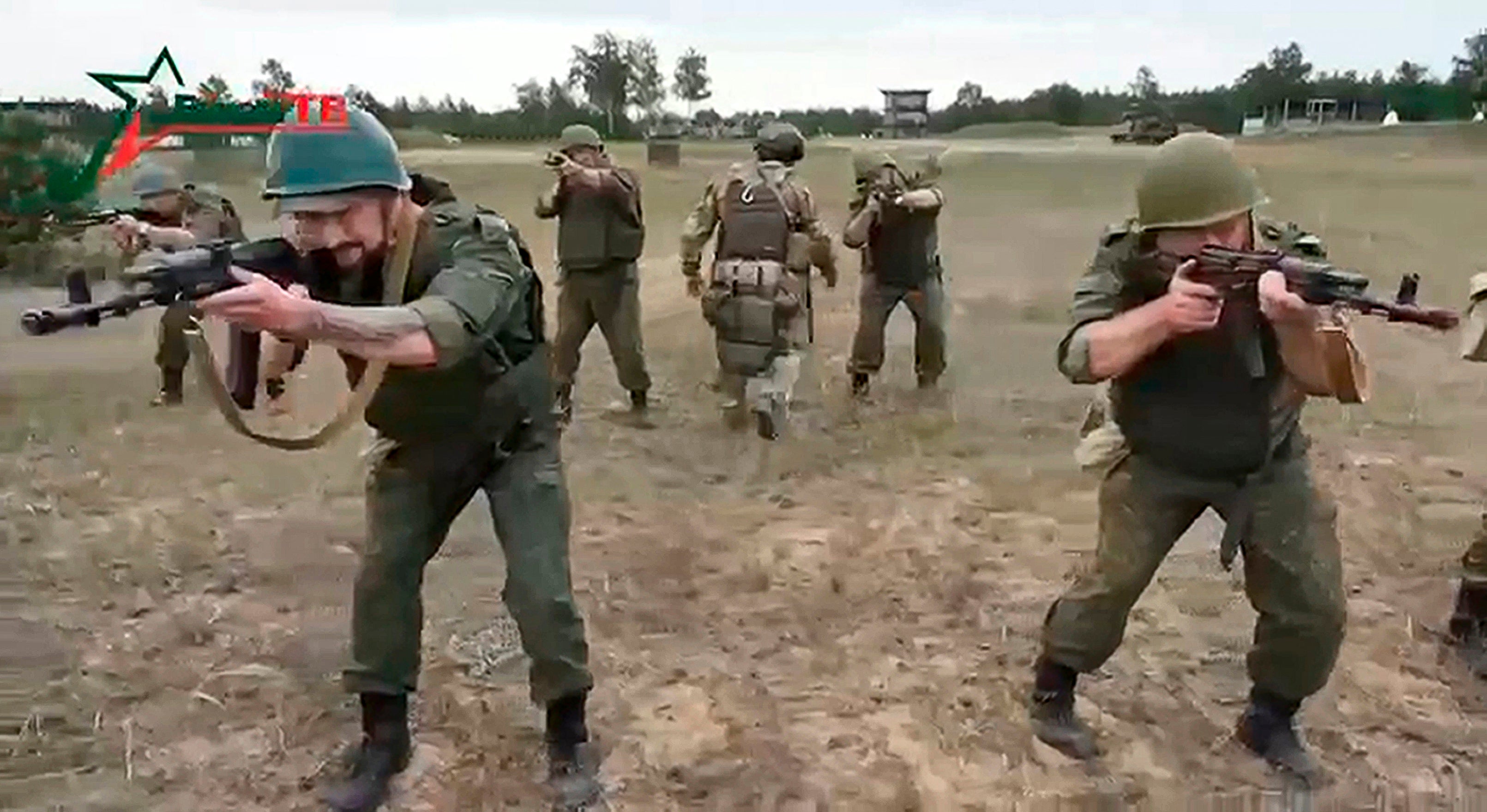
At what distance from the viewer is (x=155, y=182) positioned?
8.92 meters

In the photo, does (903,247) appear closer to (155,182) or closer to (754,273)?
(754,273)

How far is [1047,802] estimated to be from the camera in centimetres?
443

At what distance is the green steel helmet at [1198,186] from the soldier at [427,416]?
1658 millimetres

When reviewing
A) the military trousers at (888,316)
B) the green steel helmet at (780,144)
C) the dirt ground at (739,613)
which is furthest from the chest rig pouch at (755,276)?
the military trousers at (888,316)

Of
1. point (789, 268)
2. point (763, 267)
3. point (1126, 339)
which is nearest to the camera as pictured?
point (1126, 339)

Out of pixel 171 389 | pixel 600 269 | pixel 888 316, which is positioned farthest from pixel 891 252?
pixel 171 389

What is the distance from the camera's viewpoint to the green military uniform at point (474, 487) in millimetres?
4043

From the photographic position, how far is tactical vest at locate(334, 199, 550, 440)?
12.7 feet

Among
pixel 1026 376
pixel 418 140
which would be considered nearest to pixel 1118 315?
pixel 1026 376

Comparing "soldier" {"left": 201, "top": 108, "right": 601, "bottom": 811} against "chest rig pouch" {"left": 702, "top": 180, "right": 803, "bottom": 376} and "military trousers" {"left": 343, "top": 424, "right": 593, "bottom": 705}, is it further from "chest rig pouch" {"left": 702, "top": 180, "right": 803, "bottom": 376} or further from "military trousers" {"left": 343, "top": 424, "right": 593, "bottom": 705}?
"chest rig pouch" {"left": 702, "top": 180, "right": 803, "bottom": 376}

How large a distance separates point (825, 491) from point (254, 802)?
3.92 meters

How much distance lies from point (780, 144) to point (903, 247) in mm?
1295

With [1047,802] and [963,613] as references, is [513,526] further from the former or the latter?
[963,613]

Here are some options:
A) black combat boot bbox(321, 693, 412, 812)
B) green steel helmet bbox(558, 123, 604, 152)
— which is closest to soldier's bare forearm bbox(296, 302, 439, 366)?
black combat boot bbox(321, 693, 412, 812)
